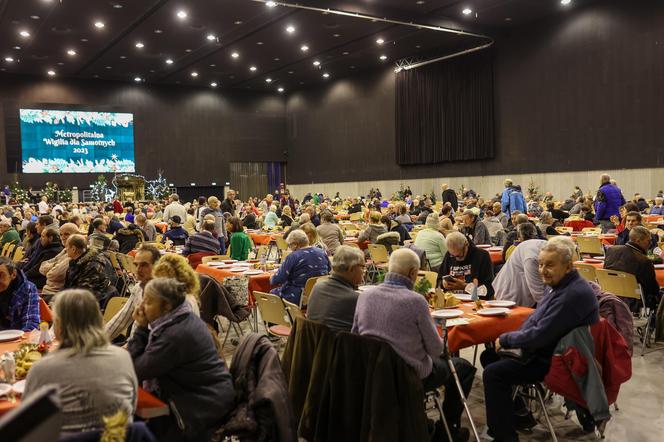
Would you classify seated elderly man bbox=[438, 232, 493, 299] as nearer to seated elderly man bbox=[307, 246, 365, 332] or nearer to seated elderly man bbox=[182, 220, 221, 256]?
seated elderly man bbox=[307, 246, 365, 332]

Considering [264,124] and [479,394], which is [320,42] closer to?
[264,124]

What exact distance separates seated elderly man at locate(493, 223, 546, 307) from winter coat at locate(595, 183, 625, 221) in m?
6.79

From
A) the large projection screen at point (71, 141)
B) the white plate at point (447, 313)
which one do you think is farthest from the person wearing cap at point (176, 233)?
the large projection screen at point (71, 141)

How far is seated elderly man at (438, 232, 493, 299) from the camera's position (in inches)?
213

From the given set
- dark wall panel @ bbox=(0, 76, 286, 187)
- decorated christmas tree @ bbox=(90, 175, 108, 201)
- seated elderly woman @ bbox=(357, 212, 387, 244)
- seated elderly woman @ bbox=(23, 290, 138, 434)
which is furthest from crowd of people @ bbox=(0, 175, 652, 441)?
dark wall panel @ bbox=(0, 76, 286, 187)

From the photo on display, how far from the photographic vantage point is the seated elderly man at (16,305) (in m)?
4.43

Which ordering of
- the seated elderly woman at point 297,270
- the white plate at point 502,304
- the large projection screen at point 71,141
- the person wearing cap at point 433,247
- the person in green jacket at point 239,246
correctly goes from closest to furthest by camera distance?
1. the white plate at point 502,304
2. the seated elderly woman at point 297,270
3. the person wearing cap at point 433,247
4. the person in green jacket at point 239,246
5. the large projection screen at point 71,141

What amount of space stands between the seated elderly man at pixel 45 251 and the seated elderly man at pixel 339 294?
12.3 ft

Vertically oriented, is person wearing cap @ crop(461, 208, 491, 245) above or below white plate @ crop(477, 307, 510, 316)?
above

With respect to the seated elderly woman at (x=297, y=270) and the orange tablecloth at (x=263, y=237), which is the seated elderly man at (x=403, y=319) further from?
the orange tablecloth at (x=263, y=237)

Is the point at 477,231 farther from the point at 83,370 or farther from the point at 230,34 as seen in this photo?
the point at 230,34

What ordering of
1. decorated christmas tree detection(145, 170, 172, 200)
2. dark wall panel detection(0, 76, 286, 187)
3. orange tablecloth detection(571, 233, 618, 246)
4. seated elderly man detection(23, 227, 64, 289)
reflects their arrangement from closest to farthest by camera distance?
seated elderly man detection(23, 227, 64, 289)
orange tablecloth detection(571, 233, 618, 246)
decorated christmas tree detection(145, 170, 172, 200)
dark wall panel detection(0, 76, 286, 187)

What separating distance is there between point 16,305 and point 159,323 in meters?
2.02

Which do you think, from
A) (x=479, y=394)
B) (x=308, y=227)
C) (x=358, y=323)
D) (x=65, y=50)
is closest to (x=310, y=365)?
(x=358, y=323)
